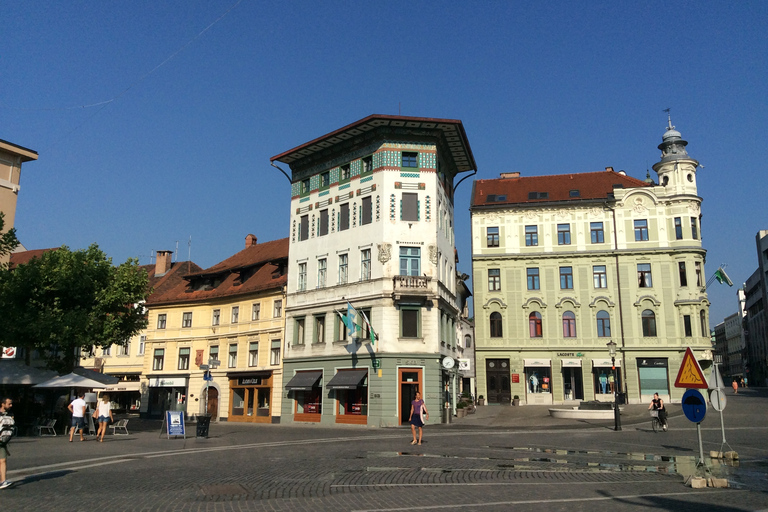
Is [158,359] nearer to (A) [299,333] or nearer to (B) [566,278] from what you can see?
(A) [299,333]

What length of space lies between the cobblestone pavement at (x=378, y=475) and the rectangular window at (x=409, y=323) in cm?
1213

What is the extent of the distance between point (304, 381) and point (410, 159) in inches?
596

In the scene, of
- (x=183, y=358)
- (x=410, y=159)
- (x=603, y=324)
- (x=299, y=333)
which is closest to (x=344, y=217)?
(x=410, y=159)

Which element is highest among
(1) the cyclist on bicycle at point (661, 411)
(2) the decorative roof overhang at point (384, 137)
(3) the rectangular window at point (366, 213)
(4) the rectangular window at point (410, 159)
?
(2) the decorative roof overhang at point (384, 137)

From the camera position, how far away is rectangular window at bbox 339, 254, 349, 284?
124ft

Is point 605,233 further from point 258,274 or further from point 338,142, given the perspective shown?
point 258,274

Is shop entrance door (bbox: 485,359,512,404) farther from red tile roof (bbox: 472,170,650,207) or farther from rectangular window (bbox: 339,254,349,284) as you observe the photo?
rectangular window (bbox: 339,254,349,284)

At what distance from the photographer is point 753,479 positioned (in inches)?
511

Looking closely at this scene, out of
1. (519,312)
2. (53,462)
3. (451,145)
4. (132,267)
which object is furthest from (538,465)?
(519,312)

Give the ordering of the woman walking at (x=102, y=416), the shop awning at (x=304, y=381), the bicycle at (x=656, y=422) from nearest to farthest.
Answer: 1. the woman walking at (x=102, y=416)
2. the bicycle at (x=656, y=422)
3. the shop awning at (x=304, y=381)

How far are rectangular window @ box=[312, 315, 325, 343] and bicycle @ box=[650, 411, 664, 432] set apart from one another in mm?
19309

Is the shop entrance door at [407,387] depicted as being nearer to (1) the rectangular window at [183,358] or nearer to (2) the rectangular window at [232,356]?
(2) the rectangular window at [232,356]

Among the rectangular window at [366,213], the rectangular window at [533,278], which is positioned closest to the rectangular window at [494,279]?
the rectangular window at [533,278]

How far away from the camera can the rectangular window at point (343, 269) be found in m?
37.8
